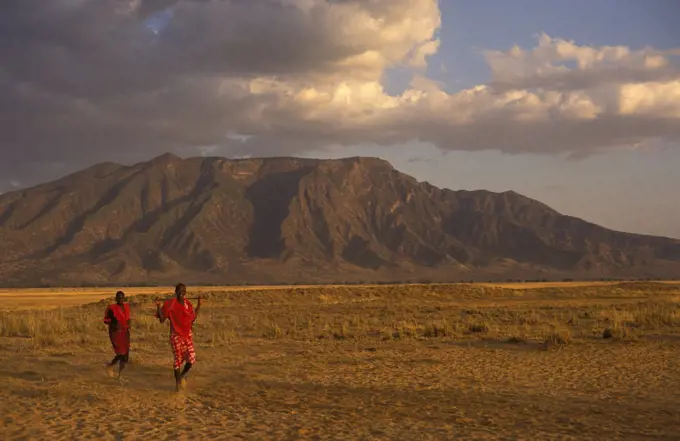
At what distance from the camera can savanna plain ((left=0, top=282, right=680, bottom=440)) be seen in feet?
32.6

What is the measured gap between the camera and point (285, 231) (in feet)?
506

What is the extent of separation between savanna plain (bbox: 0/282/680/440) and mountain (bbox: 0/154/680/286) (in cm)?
10931

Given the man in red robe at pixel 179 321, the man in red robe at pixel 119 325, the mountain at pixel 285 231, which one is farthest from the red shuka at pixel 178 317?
the mountain at pixel 285 231

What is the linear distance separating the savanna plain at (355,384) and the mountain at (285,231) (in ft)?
359

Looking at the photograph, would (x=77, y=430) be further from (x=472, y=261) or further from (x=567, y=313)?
(x=472, y=261)

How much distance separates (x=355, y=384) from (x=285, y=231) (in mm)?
141030

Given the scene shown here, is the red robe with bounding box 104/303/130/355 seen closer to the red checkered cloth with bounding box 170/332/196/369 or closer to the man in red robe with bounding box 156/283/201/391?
the man in red robe with bounding box 156/283/201/391

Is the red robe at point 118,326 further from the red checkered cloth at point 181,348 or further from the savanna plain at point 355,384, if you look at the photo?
the red checkered cloth at point 181,348

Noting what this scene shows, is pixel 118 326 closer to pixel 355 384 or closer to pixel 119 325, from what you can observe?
pixel 119 325

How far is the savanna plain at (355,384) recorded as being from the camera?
9922mm

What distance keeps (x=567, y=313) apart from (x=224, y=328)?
52.3 feet

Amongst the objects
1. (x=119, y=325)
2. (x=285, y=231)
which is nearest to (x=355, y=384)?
(x=119, y=325)

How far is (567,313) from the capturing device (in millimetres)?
33156

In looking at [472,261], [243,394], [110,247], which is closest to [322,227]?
[472,261]
